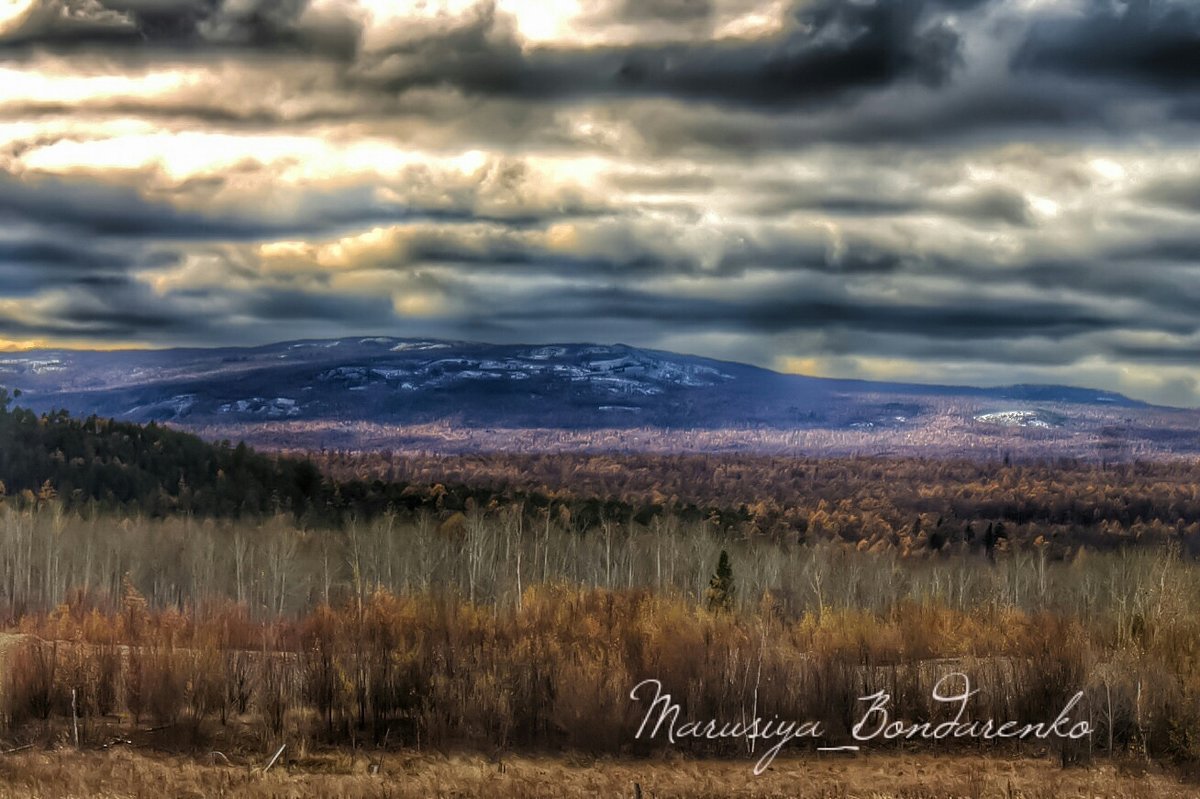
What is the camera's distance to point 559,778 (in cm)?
3575

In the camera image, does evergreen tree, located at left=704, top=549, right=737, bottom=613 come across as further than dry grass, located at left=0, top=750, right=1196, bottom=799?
Yes

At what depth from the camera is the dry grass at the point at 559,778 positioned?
107 ft

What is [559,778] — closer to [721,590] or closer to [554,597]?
[554,597]

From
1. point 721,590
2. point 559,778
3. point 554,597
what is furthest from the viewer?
point 721,590

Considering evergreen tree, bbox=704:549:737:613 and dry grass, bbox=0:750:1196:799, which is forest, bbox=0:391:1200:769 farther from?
dry grass, bbox=0:750:1196:799

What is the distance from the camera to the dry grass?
32594 millimetres

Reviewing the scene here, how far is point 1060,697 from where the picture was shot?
4081 centimetres

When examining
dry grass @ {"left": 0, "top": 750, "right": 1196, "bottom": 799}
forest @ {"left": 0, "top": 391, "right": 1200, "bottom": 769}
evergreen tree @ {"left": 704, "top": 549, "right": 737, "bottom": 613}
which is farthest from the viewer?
evergreen tree @ {"left": 704, "top": 549, "right": 737, "bottom": 613}

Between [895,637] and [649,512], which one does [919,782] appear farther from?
[649,512]

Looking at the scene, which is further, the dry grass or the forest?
the forest

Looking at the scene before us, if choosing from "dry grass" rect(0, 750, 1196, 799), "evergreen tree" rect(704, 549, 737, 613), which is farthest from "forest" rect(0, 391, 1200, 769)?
"dry grass" rect(0, 750, 1196, 799)

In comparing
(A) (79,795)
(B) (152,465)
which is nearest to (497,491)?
(B) (152,465)

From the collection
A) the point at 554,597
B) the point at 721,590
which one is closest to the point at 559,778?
the point at 554,597

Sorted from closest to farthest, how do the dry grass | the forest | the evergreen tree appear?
1. the dry grass
2. the forest
3. the evergreen tree
